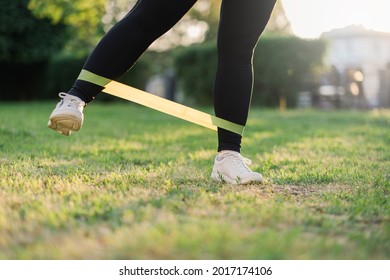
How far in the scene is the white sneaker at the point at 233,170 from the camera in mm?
2498

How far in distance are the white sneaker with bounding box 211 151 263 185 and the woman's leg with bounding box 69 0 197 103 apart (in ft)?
2.10

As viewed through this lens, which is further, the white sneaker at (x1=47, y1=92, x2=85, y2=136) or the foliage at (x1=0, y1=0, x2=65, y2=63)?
the foliage at (x1=0, y1=0, x2=65, y2=63)

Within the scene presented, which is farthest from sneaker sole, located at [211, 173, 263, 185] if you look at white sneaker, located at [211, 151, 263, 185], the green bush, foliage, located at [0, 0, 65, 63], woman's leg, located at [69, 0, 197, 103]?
foliage, located at [0, 0, 65, 63]

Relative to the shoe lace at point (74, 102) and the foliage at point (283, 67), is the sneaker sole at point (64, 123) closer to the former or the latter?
the shoe lace at point (74, 102)

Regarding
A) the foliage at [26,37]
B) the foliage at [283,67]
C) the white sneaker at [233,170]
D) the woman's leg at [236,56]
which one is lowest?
the white sneaker at [233,170]

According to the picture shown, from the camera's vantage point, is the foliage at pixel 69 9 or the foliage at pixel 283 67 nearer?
the foliage at pixel 69 9

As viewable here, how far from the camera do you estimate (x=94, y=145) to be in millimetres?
4473

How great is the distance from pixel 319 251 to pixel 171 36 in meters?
29.6

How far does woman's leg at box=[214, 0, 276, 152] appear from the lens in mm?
2500

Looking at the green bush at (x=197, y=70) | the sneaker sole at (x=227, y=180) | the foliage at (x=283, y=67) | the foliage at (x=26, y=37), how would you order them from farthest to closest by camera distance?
→ the foliage at (x=26, y=37) < the green bush at (x=197, y=70) < the foliage at (x=283, y=67) < the sneaker sole at (x=227, y=180)

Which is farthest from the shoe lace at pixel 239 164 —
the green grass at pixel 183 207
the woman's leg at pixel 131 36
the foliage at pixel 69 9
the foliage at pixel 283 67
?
the foliage at pixel 283 67

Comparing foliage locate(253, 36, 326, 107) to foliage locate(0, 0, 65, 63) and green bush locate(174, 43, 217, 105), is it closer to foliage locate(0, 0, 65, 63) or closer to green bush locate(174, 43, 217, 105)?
green bush locate(174, 43, 217, 105)

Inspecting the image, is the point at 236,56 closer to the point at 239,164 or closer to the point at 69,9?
the point at 239,164

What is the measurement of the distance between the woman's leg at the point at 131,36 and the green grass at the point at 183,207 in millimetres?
512
